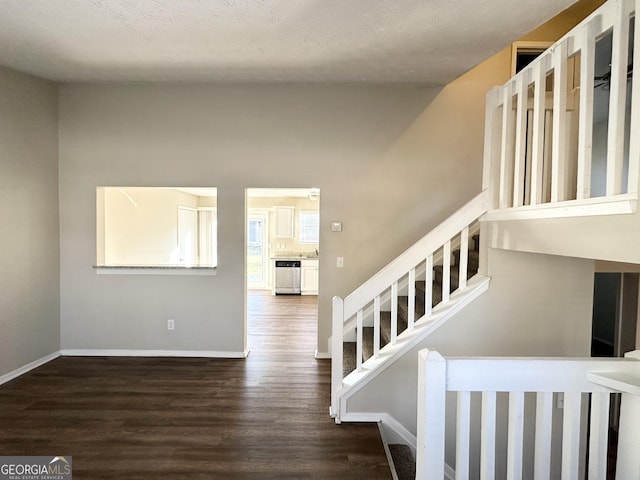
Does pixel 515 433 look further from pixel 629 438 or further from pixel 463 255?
pixel 463 255

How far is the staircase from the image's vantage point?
3.21m

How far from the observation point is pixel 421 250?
271 centimetres

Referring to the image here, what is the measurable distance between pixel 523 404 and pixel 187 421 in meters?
2.37

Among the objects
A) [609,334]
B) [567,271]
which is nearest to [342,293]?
[567,271]

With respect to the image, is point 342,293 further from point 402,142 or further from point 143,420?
point 143,420

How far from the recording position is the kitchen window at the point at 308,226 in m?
8.80

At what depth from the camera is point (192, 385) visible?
11.2 ft

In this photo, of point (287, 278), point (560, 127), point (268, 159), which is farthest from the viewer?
point (287, 278)

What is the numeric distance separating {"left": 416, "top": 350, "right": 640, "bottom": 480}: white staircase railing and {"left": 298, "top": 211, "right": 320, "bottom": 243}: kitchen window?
24.3 ft

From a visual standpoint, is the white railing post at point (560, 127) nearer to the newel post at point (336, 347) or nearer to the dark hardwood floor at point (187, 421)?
the newel post at point (336, 347)

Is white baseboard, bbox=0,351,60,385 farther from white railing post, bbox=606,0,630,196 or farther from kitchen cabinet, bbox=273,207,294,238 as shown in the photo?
A: kitchen cabinet, bbox=273,207,294,238

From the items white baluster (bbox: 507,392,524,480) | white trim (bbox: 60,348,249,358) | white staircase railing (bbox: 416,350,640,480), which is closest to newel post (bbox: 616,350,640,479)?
white staircase railing (bbox: 416,350,640,480)

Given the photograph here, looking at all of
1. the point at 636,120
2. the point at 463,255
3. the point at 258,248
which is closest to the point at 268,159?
the point at 463,255

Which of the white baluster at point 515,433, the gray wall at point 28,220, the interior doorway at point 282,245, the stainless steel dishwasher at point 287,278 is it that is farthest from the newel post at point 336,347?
the stainless steel dishwasher at point 287,278
